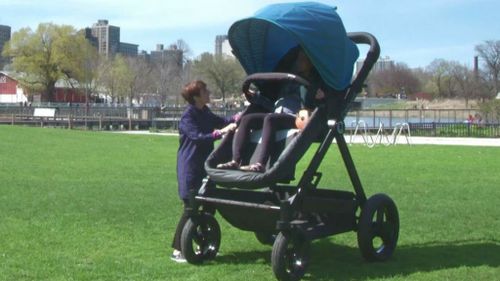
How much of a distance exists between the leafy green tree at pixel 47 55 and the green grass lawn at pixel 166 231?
88421 millimetres

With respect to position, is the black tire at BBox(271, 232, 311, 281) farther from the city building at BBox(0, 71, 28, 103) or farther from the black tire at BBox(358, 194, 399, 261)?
the city building at BBox(0, 71, 28, 103)

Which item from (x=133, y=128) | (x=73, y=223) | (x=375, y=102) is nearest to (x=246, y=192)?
(x=73, y=223)

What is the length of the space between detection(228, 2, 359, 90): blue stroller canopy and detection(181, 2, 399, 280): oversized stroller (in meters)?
0.01

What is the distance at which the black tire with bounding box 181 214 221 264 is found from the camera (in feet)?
26.2

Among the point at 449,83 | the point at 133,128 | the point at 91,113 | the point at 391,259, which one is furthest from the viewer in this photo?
the point at 449,83

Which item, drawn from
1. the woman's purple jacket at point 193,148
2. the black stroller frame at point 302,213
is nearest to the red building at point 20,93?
the woman's purple jacket at point 193,148

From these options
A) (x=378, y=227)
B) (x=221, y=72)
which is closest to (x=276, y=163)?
(x=378, y=227)

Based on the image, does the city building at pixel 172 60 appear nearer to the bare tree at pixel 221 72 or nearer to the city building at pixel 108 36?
the bare tree at pixel 221 72

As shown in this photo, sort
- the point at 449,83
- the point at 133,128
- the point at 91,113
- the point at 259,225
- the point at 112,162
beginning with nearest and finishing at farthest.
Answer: the point at 259,225
the point at 112,162
the point at 133,128
the point at 91,113
the point at 449,83

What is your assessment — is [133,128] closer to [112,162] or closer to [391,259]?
[112,162]

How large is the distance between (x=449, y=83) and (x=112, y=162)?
327 ft

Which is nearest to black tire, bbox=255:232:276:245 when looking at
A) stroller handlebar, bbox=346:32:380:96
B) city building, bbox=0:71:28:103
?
stroller handlebar, bbox=346:32:380:96

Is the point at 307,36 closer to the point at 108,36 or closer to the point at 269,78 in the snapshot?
the point at 269,78

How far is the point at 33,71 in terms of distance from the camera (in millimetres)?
105312
